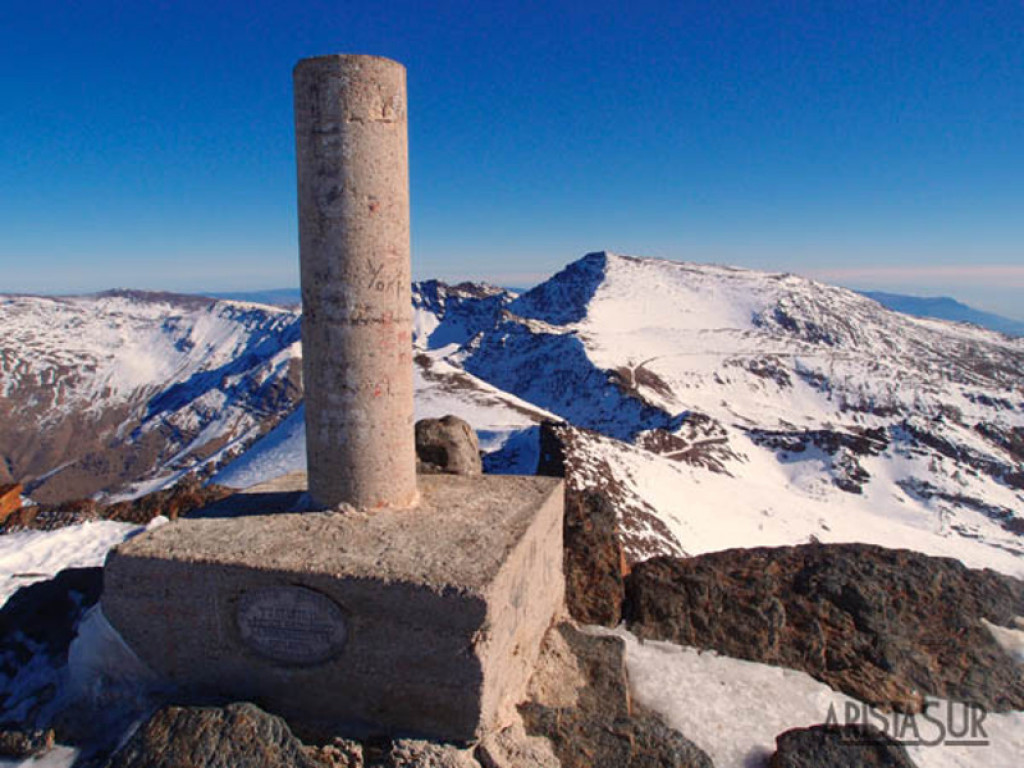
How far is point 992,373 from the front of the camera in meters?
105

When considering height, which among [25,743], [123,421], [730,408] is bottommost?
[123,421]

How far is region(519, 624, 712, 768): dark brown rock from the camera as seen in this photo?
6621mm

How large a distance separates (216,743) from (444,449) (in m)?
6.07

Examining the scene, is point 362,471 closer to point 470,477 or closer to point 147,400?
point 470,477

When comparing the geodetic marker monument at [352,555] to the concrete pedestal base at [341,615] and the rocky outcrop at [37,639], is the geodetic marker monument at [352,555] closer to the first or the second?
the concrete pedestal base at [341,615]

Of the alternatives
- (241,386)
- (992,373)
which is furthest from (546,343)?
(241,386)

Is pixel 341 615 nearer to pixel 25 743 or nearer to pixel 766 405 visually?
pixel 25 743

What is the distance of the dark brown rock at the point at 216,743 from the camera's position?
6023mm

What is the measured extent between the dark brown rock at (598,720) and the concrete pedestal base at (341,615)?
1.44 feet

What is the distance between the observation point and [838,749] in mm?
6570

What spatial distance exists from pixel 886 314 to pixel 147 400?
19988cm

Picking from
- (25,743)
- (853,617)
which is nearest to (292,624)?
(25,743)

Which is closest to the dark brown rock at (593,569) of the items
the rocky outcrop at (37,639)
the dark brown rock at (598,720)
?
the dark brown rock at (598,720)

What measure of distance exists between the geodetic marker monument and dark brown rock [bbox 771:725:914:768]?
9.37 feet
